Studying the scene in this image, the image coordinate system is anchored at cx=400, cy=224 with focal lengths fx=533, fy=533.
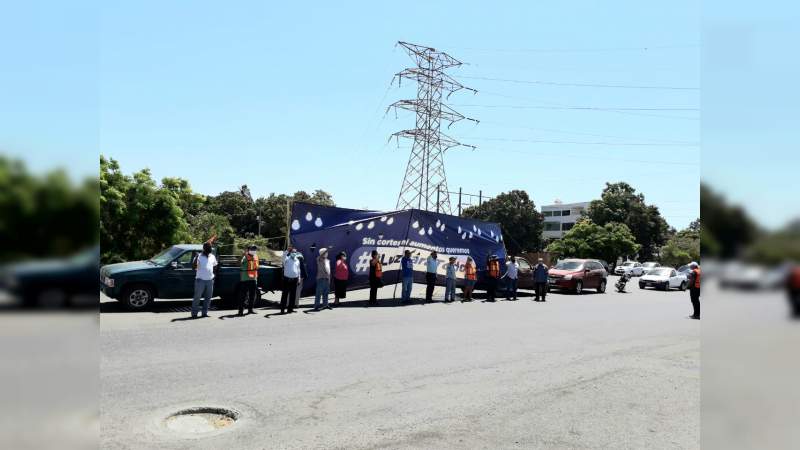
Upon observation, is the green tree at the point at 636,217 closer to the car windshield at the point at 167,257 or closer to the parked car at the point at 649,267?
the parked car at the point at 649,267

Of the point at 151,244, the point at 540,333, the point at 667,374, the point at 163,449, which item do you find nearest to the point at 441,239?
the point at 540,333

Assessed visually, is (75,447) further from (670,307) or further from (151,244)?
Answer: (151,244)

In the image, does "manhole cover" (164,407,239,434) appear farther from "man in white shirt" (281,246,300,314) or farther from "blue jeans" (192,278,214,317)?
"man in white shirt" (281,246,300,314)

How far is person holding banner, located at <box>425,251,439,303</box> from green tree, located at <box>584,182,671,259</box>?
58706mm

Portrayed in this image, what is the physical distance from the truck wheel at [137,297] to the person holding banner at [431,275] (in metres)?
8.34

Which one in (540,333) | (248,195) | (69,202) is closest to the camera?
(69,202)

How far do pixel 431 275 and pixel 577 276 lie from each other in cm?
955

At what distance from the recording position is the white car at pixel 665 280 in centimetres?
2856

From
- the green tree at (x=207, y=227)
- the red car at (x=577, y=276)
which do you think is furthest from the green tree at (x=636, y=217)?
the green tree at (x=207, y=227)

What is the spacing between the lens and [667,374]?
8023 mm

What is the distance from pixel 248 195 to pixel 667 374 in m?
85.2

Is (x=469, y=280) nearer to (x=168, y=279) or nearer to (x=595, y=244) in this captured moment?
(x=168, y=279)

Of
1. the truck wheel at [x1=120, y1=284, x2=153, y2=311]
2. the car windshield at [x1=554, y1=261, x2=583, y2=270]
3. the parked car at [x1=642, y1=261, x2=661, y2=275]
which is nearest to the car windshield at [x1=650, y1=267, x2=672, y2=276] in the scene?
the parked car at [x1=642, y1=261, x2=661, y2=275]

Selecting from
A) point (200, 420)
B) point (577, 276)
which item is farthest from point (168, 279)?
point (577, 276)
